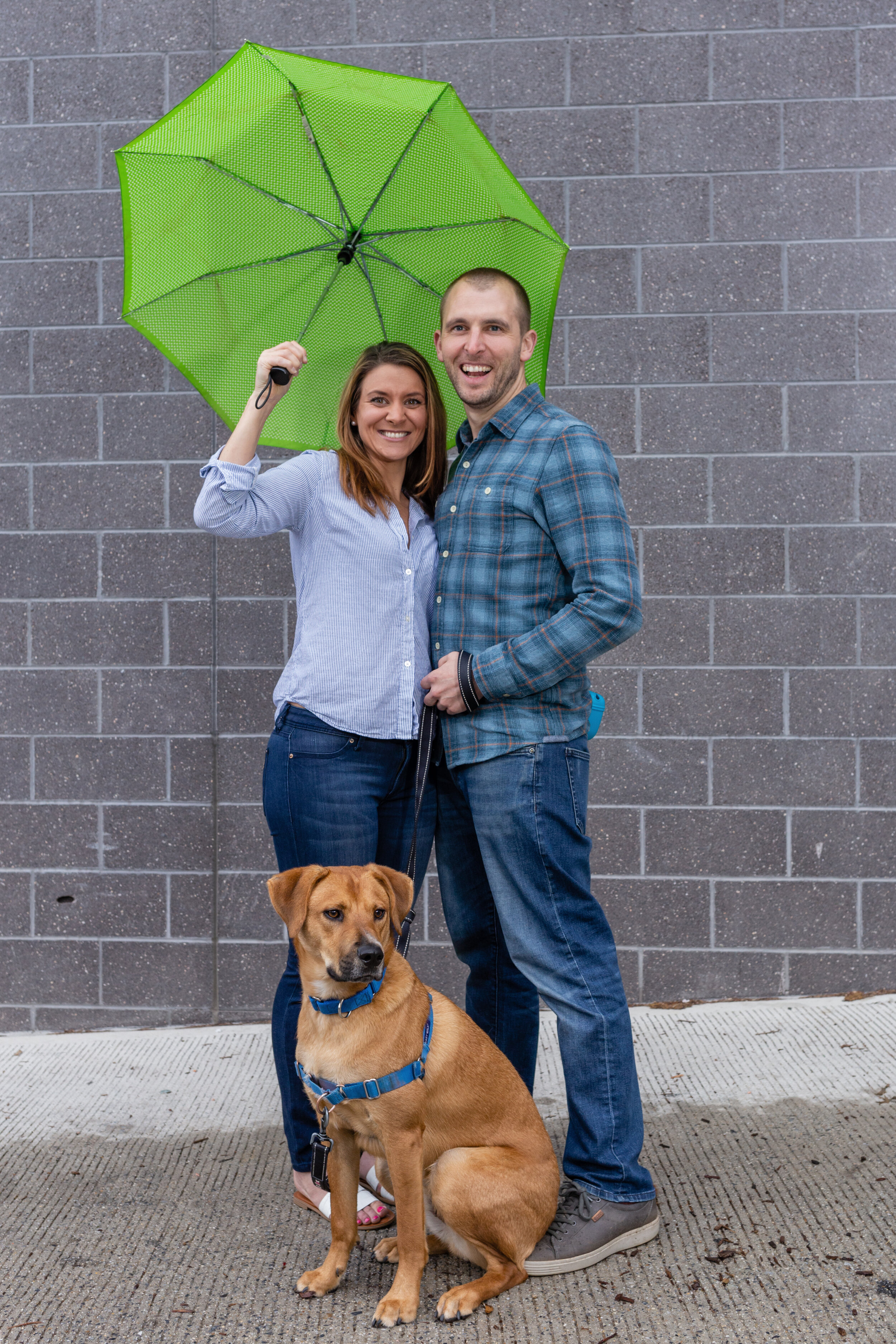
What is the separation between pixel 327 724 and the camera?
2348 millimetres

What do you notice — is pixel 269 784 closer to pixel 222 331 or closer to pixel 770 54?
pixel 222 331

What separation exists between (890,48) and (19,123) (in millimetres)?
3197

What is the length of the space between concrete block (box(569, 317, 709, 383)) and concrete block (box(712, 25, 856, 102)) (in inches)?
33.6

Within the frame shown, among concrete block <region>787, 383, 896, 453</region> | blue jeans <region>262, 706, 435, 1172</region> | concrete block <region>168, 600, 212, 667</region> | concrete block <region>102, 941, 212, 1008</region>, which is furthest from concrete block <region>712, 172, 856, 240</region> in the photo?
concrete block <region>102, 941, 212, 1008</region>

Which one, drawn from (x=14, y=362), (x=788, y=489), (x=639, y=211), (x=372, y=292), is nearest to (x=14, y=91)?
(x=14, y=362)

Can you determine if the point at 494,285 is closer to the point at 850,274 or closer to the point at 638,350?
the point at 638,350

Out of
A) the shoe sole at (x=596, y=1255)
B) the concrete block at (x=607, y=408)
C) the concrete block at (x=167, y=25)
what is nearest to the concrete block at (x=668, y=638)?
the concrete block at (x=607, y=408)

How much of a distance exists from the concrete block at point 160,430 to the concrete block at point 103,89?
1051mm

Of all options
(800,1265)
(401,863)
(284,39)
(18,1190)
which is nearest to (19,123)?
(284,39)

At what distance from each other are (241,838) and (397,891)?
170 cm

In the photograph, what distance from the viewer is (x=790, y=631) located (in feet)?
12.0

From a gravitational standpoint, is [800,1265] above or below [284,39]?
below

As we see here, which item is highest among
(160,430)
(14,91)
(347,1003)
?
(14,91)

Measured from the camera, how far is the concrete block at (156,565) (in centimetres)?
373
